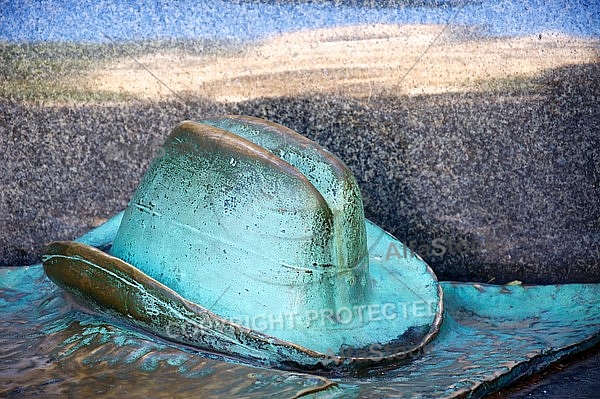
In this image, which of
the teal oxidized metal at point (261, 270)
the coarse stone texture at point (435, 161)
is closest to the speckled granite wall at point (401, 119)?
the coarse stone texture at point (435, 161)

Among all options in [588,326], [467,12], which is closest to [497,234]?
[588,326]

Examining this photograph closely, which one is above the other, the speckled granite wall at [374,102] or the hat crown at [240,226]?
the speckled granite wall at [374,102]

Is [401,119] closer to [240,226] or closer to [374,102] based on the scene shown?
[374,102]

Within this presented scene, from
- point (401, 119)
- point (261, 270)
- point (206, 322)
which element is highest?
→ point (401, 119)

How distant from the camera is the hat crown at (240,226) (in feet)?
6.78

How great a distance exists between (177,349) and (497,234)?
141 cm

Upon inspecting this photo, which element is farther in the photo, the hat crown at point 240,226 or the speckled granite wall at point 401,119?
the speckled granite wall at point 401,119

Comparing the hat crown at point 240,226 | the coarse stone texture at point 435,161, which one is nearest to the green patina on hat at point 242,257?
the hat crown at point 240,226

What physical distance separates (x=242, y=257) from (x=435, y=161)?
1090mm

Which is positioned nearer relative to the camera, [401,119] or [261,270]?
[261,270]

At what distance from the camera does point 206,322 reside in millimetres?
1980

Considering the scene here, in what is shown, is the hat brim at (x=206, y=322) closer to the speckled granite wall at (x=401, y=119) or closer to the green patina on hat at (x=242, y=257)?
the green patina on hat at (x=242, y=257)

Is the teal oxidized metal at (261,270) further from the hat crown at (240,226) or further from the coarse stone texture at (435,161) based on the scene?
the coarse stone texture at (435,161)

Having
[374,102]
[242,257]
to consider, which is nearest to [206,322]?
A: [242,257]
